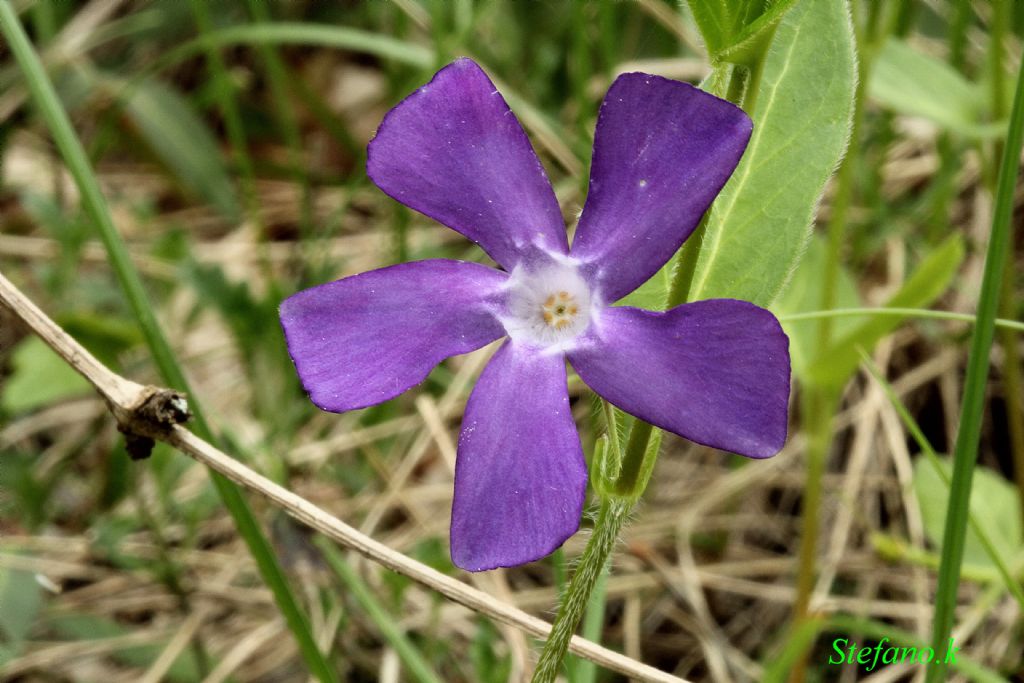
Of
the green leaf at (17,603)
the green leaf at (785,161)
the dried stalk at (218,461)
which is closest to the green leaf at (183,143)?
the green leaf at (17,603)

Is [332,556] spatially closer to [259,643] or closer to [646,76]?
[259,643]

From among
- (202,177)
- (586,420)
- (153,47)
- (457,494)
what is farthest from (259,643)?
(153,47)

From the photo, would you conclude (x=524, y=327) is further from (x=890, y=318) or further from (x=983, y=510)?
(x=983, y=510)

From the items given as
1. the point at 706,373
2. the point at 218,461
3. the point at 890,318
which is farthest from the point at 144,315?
the point at 890,318

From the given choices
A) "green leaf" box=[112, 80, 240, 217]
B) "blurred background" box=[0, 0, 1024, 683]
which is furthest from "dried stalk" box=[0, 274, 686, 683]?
"green leaf" box=[112, 80, 240, 217]

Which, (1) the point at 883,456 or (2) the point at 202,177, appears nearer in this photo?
(1) the point at 883,456
